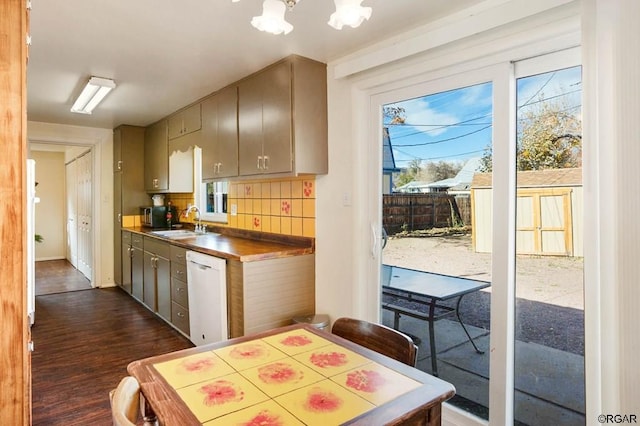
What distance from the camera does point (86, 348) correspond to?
3.14 meters

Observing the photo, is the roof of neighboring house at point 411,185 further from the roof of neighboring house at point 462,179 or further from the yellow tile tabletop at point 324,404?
the yellow tile tabletop at point 324,404

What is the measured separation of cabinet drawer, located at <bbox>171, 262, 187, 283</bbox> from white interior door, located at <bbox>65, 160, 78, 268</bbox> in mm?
4197

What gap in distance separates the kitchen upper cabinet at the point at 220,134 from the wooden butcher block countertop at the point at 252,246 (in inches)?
23.2

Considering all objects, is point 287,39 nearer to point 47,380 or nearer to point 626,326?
point 626,326

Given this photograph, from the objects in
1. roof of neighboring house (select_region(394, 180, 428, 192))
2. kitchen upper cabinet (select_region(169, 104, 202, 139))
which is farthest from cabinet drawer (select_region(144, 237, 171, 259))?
roof of neighboring house (select_region(394, 180, 428, 192))

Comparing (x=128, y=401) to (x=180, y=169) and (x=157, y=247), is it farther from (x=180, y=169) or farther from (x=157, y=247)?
(x=180, y=169)

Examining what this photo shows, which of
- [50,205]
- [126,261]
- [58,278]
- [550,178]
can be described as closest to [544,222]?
[550,178]

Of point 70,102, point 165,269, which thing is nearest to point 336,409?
point 165,269

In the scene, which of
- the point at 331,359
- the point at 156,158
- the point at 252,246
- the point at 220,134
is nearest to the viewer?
the point at 331,359

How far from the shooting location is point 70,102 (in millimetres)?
3707

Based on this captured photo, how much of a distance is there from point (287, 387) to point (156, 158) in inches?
169

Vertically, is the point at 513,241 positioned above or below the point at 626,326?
above

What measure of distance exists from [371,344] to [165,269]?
8.71 feet

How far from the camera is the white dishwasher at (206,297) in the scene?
266 cm
